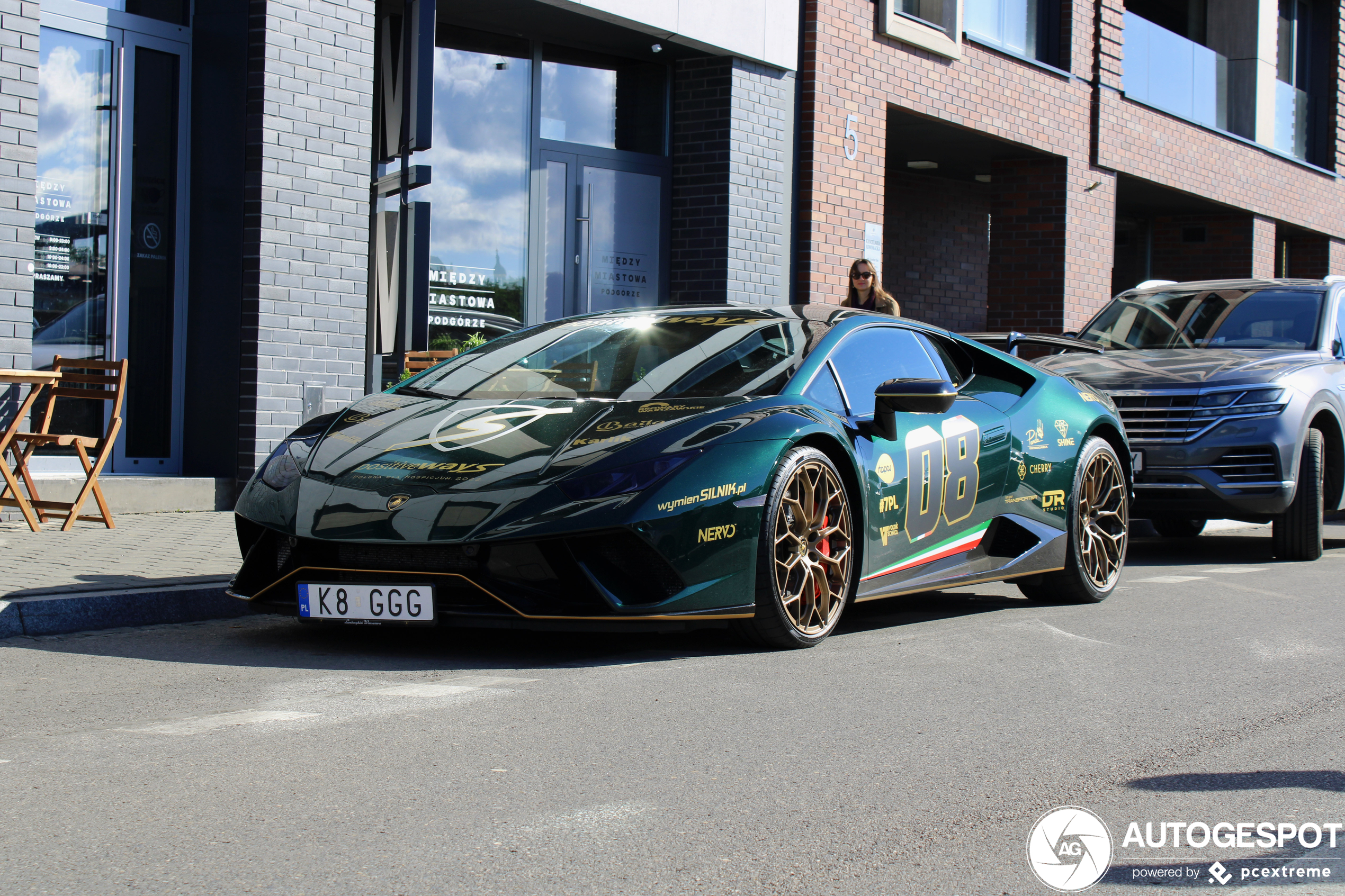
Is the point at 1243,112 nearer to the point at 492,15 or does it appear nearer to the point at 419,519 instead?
the point at 492,15

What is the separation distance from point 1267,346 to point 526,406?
6.16 m

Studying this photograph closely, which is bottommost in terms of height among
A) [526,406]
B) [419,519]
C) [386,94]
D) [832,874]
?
[832,874]

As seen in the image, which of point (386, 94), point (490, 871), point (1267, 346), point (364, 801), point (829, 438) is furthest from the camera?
point (386, 94)

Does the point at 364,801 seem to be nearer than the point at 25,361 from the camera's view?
Yes

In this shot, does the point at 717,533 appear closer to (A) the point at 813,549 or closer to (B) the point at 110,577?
(A) the point at 813,549

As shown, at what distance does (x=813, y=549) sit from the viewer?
17.5ft

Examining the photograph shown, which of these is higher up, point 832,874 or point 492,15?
point 492,15

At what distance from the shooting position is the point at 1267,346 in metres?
9.73

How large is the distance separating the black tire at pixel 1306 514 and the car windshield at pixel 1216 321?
997mm

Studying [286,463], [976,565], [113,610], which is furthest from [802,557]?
[113,610]

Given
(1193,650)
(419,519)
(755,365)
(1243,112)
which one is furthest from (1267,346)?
(1243,112)

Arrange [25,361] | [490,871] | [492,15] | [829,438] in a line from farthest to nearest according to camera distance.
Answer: [492,15]
[25,361]
[829,438]
[490,871]

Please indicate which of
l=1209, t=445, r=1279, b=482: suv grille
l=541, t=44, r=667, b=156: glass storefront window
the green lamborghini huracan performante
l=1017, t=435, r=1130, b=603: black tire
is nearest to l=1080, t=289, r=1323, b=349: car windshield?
l=1209, t=445, r=1279, b=482: suv grille

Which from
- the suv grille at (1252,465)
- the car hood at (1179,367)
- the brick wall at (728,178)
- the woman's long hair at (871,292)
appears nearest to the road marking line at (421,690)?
the car hood at (1179,367)
